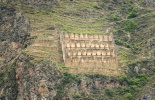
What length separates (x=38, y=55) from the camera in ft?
275

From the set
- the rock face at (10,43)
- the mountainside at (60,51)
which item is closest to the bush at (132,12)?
the mountainside at (60,51)

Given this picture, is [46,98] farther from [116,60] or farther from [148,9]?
[148,9]

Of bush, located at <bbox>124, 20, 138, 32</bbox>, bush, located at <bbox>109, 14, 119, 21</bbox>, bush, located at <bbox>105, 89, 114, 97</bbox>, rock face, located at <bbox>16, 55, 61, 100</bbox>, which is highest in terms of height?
bush, located at <bbox>109, 14, 119, 21</bbox>

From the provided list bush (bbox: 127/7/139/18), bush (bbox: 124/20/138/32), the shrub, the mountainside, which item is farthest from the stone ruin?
bush (bbox: 127/7/139/18)

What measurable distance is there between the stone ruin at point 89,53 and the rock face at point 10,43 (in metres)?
5.27

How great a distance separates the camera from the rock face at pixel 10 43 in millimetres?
83000

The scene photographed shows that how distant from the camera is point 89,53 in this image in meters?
86.1

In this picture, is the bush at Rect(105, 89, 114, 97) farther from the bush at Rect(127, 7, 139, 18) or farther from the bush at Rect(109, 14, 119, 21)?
the bush at Rect(127, 7, 139, 18)

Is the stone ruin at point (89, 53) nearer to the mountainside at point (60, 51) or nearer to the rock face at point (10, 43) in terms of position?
the mountainside at point (60, 51)

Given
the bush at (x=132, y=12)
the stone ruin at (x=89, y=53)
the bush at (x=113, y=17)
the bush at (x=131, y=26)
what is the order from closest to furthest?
the stone ruin at (x=89, y=53)
the bush at (x=131, y=26)
the bush at (x=113, y=17)
the bush at (x=132, y=12)

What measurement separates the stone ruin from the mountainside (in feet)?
2.82

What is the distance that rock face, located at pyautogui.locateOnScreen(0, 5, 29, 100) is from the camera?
8300 centimetres

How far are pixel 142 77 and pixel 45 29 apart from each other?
13401 mm

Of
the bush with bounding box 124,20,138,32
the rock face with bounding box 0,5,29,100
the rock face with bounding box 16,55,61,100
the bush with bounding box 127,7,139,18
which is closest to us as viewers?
the rock face with bounding box 16,55,61,100
